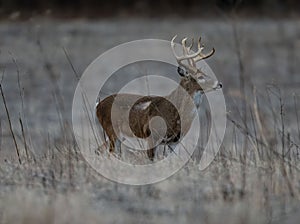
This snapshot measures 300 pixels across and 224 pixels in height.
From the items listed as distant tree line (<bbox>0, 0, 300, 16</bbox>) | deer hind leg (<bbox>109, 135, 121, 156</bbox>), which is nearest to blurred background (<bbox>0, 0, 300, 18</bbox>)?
distant tree line (<bbox>0, 0, 300, 16</bbox>)

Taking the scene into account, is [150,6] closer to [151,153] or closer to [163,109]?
[163,109]

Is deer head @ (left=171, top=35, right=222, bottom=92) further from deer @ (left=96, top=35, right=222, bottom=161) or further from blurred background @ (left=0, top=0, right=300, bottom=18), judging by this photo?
blurred background @ (left=0, top=0, right=300, bottom=18)

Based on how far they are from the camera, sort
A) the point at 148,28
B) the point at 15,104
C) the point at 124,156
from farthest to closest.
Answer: the point at 148,28
the point at 15,104
the point at 124,156

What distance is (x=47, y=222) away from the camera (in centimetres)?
743

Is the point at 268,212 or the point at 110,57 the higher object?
the point at 110,57

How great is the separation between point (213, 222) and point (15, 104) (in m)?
10.4

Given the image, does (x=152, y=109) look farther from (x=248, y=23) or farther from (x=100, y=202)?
(x=248, y=23)

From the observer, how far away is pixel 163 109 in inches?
406

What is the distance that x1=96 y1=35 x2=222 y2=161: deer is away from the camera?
1022 cm

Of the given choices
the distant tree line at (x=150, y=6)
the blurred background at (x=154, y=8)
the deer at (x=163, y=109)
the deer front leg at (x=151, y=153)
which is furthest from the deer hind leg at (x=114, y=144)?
the distant tree line at (x=150, y=6)

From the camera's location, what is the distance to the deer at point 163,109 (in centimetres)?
1022

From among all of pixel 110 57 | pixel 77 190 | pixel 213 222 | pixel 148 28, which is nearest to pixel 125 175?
pixel 77 190

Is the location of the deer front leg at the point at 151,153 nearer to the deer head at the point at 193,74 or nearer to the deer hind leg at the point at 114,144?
the deer hind leg at the point at 114,144

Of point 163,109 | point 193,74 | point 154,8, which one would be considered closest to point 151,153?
point 163,109
